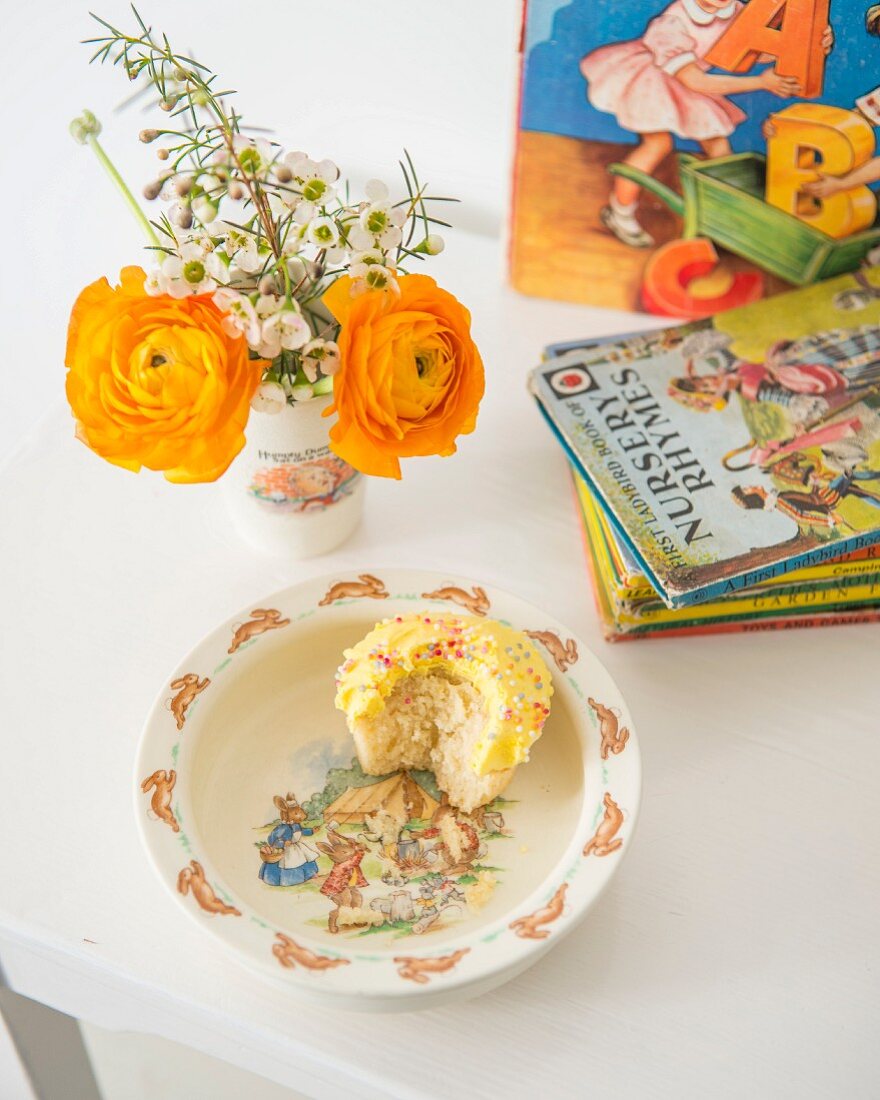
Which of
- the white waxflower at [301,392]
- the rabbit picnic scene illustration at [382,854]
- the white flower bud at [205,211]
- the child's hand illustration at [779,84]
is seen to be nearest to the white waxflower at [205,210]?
the white flower bud at [205,211]

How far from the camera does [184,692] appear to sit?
0.70 metres

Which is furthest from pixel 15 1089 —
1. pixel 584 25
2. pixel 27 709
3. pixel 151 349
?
pixel 584 25

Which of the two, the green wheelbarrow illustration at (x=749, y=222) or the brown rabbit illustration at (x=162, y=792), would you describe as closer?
the brown rabbit illustration at (x=162, y=792)

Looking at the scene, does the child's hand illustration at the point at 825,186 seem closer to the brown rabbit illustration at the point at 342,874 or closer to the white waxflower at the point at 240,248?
the white waxflower at the point at 240,248

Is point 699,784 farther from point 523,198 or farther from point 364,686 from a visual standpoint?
point 523,198

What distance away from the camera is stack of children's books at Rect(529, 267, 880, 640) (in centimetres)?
78

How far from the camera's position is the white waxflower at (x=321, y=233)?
0.65 meters

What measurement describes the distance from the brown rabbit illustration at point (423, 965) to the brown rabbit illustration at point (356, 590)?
24 cm

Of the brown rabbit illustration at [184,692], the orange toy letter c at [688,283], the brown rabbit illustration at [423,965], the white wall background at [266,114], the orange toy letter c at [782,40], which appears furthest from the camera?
the white wall background at [266,114]

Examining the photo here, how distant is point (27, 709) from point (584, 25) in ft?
2.05

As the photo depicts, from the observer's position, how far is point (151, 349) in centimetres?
64

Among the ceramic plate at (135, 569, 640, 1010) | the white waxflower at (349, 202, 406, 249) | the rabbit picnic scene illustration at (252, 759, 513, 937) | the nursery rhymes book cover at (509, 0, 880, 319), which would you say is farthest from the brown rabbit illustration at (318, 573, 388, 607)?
the nursery rhymes book cover at (509, 0, 880, 319)

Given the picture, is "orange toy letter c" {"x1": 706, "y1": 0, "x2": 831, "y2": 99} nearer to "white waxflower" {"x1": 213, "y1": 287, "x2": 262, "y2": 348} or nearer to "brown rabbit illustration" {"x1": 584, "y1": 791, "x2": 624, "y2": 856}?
"white waxflower" {"x1": 213, "y1": 287, "x2": 262, "y2": 348}

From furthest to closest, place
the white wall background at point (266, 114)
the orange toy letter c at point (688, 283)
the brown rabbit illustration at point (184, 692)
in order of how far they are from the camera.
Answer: the white wall background at point (266, 114), the orange toy letter c at point (688, 283), the brown rabbit illustration at point (184, 692)
